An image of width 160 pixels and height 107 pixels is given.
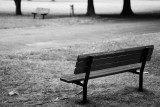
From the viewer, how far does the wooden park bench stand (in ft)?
18.3

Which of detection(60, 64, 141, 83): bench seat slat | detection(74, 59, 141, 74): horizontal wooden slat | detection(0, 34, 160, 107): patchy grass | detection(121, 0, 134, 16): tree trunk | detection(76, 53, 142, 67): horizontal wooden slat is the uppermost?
detection(76, 53, 142, 67): horizontal wooden slat

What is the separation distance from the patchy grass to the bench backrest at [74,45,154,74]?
68cm

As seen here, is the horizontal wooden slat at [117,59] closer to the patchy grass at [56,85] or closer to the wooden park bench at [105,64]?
the wooden park bench at [105,64]

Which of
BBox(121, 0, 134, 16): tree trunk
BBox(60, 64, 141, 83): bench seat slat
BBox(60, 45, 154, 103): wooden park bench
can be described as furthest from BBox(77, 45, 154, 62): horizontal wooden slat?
BBox(121, 0, 134, 16): tree trunk

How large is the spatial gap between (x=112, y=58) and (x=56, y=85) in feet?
5.62

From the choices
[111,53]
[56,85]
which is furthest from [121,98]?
[56,85]

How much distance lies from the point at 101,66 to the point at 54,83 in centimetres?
173

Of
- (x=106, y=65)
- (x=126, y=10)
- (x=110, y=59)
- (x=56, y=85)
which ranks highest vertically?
(x=110, y=59)

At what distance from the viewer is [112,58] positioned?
596 cm

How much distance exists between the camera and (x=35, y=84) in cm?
712

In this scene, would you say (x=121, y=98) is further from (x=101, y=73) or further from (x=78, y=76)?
(x=78, y=76)

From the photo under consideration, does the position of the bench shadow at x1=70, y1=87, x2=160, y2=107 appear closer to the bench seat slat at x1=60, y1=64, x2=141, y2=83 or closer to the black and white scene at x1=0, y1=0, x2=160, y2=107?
the black and white scene at x1=0, y1=0, x2=160, y2=107

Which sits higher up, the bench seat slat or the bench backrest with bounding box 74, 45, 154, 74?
the bench backrest with bounding box 74, 45, 154, 74

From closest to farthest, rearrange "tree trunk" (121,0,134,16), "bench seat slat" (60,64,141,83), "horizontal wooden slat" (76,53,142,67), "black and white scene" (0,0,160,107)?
"horizontal wooden slat" (76,53,142,67)
"bench seat slat" (60,64,141,83)
"black and white scene" (0,0,160,107)
"tree trunk" (121,0,134,16)
